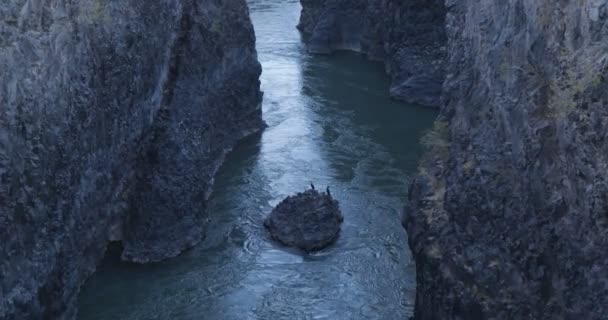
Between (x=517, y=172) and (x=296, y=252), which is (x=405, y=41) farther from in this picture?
(x=517, y=172)

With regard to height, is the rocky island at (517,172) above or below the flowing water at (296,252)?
above

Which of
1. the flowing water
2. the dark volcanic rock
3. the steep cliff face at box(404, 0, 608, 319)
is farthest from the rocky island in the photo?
the dark volcanic rock

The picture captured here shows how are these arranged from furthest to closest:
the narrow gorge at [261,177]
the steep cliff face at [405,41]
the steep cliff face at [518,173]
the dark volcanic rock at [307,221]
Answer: the steep cliff face at [405,41] < the dark volcanic rock at [307,221] < the narrow gorge at [261,177] < the steep cliff face at [518,173]

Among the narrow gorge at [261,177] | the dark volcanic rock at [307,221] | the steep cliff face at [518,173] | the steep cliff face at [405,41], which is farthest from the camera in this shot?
the steep cliff face at [405,41]

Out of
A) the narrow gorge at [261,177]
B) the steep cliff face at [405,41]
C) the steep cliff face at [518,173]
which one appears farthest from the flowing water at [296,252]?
the steep cliff face at [518,173]

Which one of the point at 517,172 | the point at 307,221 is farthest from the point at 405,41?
the point at 517,172

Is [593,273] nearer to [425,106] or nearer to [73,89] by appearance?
[73,89]

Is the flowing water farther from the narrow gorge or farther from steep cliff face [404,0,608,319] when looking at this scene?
steep cliff face [404,0,608,319]

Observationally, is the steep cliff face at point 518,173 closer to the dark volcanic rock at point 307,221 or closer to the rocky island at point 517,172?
the rocky island at point 517,172
